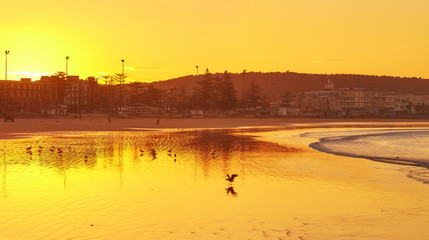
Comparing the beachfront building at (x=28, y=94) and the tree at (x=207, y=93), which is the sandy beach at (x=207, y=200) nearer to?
the tree at (x=207, y=93)

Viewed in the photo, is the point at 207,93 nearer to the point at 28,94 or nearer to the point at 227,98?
the point at 227,98

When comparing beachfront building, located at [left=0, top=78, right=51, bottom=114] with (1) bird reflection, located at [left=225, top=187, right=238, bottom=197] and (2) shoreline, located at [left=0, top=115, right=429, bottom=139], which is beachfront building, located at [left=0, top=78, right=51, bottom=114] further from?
(1) bird reflection, located at [left=225, top=187, right=238, bottom=197]

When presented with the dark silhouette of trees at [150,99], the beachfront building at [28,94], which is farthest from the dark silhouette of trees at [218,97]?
the beachfront building at [28,94]

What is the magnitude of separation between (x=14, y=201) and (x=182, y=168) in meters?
9.62

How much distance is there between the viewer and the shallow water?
10.3 m

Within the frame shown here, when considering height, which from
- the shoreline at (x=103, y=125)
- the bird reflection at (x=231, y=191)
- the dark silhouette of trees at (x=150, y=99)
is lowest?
the shoreline at (x=103, y=125)

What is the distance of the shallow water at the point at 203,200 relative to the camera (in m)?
10.3

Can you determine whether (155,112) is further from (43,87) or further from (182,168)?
(182,168)

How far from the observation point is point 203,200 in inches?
550

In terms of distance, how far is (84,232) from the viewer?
9.92 m

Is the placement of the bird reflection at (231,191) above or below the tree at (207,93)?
below

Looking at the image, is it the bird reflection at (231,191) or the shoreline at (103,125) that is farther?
the shoreline at (103,125)

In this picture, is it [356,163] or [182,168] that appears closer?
[182,168]

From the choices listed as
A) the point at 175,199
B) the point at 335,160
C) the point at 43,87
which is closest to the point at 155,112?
the point at 43,87
